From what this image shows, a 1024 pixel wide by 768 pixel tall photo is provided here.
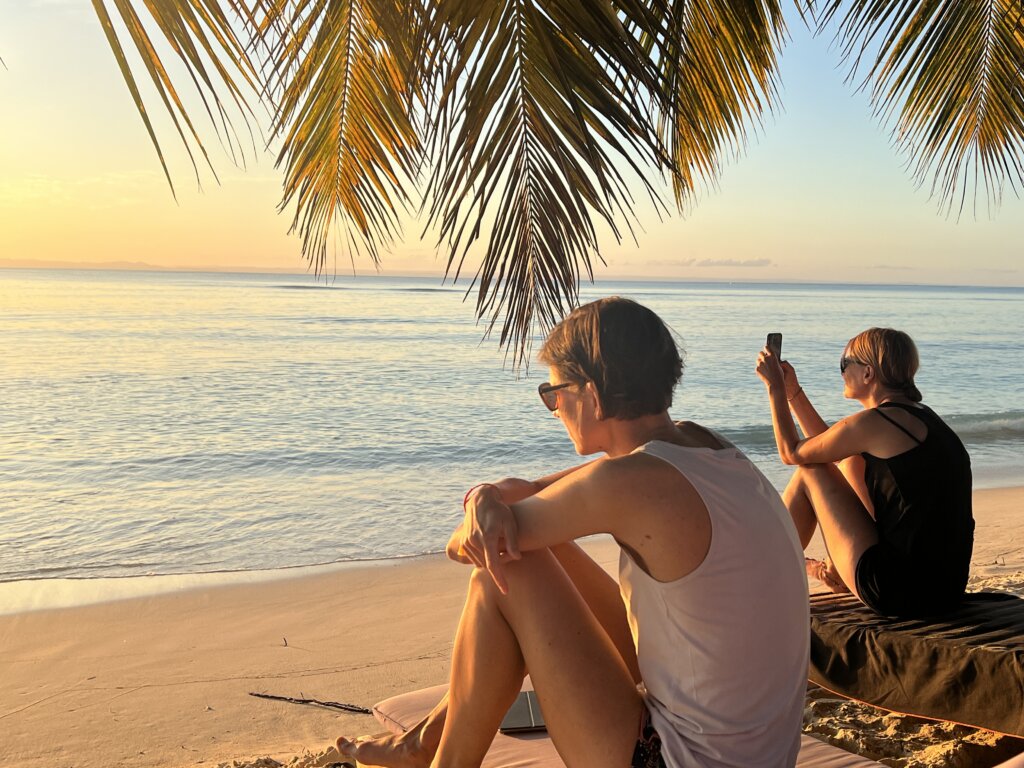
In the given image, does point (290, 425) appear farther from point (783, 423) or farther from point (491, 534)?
point (491, 534)

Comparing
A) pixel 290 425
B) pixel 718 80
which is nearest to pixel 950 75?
pixel 718 80

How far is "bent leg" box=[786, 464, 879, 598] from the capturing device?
3381 millimetres

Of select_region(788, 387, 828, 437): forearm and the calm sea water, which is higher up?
select_region(788, 387, 828, 437): forearm

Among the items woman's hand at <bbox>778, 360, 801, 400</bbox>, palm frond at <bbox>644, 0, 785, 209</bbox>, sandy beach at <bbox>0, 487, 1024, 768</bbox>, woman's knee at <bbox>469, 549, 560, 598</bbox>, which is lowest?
sandy beach at <bbox>0, 487, 1024, 768</bbox>

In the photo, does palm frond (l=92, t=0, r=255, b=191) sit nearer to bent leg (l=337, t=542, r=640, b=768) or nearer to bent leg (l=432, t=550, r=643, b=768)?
bent leg (l=432, t=550, r=643, b=768)

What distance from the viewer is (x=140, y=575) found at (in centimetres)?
650

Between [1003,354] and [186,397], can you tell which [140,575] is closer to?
[186,397]

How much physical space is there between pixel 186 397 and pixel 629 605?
52.6 feet

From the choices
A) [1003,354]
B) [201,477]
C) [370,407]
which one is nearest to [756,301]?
[1003,354]

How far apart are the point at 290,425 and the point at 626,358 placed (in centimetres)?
1224

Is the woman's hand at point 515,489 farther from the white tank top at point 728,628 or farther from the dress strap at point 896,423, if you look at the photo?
the dress strap at point 896,423

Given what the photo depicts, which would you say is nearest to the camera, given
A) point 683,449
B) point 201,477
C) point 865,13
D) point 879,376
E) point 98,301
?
point 683,449

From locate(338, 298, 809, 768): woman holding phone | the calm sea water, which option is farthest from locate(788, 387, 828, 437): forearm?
the calm sea water

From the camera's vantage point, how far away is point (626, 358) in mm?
1905
